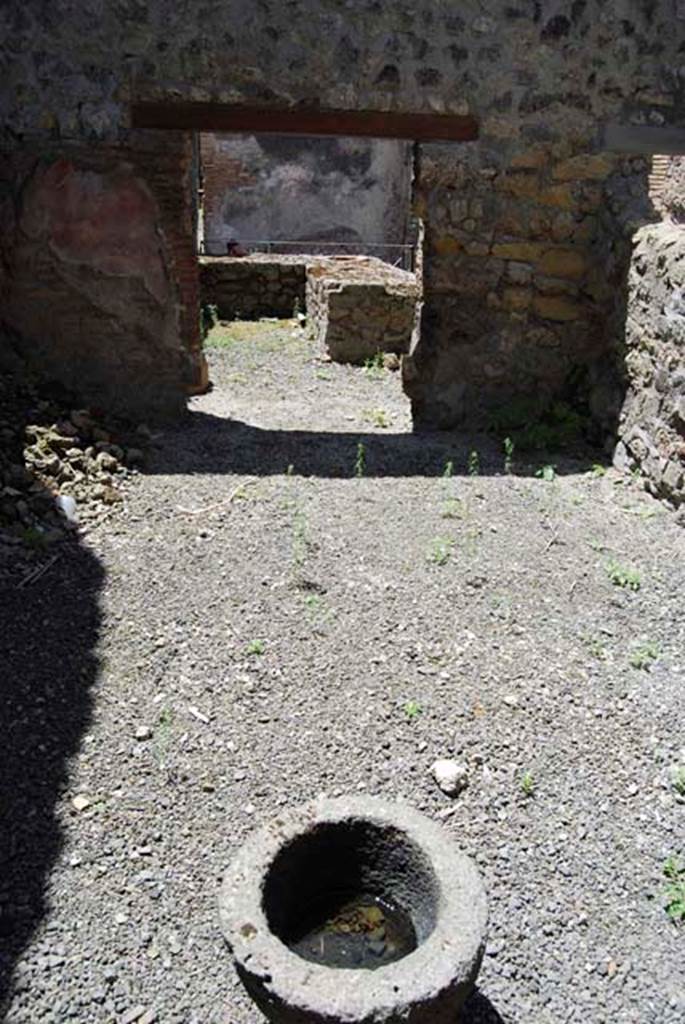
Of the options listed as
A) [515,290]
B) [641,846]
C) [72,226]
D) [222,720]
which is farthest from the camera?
[515,290]

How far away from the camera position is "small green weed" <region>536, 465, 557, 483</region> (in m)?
5.59

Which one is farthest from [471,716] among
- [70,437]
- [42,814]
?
[70,437]

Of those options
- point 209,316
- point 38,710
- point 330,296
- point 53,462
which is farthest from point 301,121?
point 209,316

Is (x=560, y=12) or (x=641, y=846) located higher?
(x=560, y=12)

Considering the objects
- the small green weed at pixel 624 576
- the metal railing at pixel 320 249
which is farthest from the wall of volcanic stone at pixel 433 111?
the metal railing at pixel 320 249

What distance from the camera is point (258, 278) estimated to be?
12.0 m

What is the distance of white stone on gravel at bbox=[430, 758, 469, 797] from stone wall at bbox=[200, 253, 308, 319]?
31.0 feet

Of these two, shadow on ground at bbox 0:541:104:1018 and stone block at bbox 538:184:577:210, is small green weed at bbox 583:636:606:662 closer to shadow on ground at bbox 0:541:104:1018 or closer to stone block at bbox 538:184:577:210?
shadow on ground at bbox 0:541:104:1018

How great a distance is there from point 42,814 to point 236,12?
15.4 feet

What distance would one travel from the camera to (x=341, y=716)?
347 cm

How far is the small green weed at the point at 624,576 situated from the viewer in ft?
14.3

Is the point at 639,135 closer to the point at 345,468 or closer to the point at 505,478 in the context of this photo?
the point at 505,478

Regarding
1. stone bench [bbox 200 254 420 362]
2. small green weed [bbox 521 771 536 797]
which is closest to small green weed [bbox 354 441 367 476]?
small green weed [bbox 521 771 536 797]

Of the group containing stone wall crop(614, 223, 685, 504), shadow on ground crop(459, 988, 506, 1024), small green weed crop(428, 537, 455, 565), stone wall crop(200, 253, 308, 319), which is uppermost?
stone wall crop(614, 223, 685, 504)
